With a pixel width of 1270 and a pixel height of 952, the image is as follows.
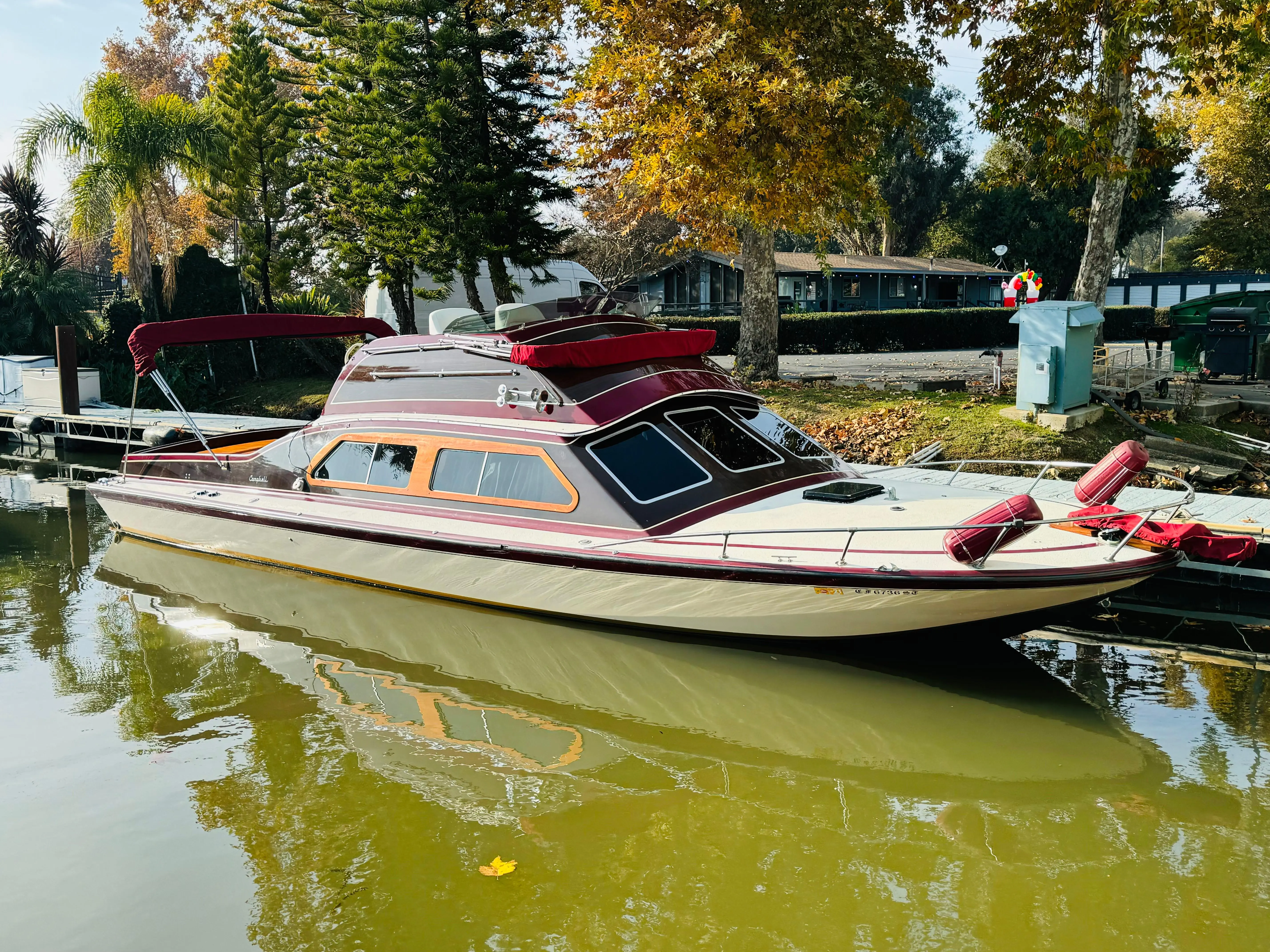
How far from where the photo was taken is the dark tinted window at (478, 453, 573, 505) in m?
8.31

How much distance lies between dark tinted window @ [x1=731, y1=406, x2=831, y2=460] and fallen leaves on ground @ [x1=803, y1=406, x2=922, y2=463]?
401cm

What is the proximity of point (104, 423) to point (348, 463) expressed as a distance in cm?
1228

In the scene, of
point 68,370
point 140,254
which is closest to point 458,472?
point 68,370

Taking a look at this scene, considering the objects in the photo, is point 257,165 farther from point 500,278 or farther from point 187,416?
point 187,416

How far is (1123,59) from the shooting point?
44.2ft

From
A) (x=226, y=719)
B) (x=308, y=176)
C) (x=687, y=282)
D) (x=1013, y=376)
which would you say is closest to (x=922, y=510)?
(x=226, y=719)

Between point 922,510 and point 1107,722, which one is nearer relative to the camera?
point 1107,722

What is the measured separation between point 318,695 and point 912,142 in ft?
46.6

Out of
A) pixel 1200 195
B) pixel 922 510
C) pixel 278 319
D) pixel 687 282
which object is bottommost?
pixel 922 510

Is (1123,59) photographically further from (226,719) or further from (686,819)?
(226,719)

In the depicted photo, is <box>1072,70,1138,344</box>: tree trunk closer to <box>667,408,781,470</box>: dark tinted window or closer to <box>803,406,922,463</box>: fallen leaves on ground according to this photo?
<box>803,406,922,463</box>: fallen leaves on ground

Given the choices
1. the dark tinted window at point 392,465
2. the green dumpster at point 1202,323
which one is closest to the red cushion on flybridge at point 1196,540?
the dark tinted window at point 392,465

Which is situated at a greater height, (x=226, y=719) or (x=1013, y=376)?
(x=1013, y=376)

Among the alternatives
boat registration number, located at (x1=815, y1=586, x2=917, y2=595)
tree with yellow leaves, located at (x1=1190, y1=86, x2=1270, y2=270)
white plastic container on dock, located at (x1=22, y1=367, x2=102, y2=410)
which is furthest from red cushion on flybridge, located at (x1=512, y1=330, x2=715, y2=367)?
tree with yellow leaves, located at (x1=1190, y1=86, x2=1270, y2=270)
